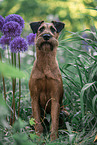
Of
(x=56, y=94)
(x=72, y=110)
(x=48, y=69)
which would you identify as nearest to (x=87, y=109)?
(x=72, y=110)

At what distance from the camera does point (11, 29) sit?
6.23 ft

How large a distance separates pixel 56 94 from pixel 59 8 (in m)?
7.14

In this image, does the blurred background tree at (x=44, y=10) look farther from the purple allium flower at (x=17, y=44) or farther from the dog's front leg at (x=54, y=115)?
the dog's front leg at (x=54, y=115)

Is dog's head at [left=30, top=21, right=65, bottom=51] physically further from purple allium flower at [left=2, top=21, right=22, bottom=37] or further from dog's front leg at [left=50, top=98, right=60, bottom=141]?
dog's front leg at [left=50, top=98, right=60, bottom=141]

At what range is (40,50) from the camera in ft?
6.30

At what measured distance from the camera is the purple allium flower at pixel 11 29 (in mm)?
1887

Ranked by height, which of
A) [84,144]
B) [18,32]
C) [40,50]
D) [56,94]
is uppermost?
[18,32]

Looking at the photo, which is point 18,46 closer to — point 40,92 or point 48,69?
point 48,69

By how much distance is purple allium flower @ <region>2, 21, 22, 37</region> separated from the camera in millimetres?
1887

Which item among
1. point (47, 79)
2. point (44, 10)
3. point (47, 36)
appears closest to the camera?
point (47, 36)

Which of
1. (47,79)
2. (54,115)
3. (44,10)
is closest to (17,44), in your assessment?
(47,79)

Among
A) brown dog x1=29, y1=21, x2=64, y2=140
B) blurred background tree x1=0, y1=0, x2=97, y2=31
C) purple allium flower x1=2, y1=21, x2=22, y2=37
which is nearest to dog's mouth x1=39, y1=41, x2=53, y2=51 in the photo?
brown dog x1=29, y1=21, x2=64, y2=140

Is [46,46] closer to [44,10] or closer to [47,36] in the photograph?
[47,36]

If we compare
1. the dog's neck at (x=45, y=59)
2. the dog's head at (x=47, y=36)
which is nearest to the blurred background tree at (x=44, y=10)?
the dog's head at (x=47, y=36)
